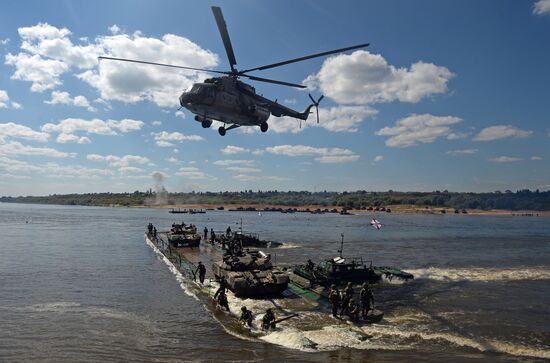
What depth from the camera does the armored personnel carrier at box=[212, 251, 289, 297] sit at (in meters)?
26.0

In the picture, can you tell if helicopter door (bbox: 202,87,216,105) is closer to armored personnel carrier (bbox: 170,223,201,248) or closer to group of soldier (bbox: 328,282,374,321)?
group of soldier (bbox: 328,282,374,321)

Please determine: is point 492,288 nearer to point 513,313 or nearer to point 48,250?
point 513,313

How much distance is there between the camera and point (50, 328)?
2100cm

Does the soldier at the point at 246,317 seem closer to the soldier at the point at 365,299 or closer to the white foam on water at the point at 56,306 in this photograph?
the soldier at the point at 365,299

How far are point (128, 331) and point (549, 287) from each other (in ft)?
97.0

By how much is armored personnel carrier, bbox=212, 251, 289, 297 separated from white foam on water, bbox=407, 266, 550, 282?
46.5 ft

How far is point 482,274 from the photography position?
39188mm

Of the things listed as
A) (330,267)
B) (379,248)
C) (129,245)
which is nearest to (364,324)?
(330,267)

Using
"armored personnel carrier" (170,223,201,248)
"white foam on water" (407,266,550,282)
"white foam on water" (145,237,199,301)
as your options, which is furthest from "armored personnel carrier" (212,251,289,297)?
"armored personnel carrier" (170,223,201,248)

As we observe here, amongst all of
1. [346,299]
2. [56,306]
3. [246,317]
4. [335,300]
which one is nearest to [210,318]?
[246,317]

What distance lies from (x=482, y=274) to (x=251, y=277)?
22.7 meters

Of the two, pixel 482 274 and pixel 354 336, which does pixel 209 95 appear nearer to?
pixel 354 336

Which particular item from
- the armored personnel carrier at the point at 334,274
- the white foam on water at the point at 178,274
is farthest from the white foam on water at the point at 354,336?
the armored personnel carrier at the point at 334,274

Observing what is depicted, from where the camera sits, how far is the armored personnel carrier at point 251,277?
85.4 ft
